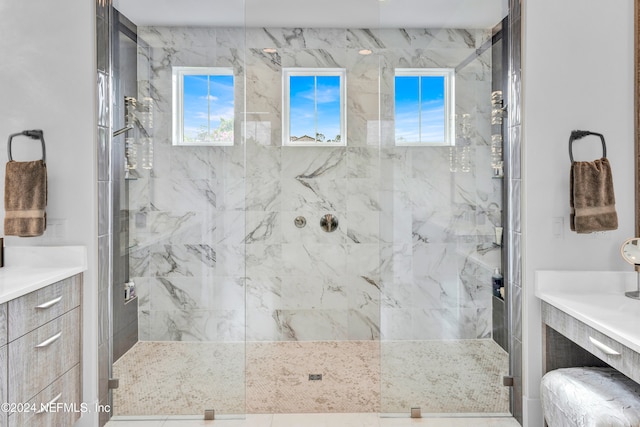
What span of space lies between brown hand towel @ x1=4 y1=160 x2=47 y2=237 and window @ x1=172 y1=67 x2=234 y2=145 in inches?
28.5

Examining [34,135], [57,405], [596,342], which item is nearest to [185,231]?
[34,135]

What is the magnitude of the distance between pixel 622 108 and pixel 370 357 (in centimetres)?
221

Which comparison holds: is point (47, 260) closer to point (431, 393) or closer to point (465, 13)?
point (431, 393)

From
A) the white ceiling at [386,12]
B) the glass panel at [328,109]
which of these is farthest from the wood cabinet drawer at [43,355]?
the glass panel at [328,109]

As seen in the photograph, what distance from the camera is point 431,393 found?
232 centimetres

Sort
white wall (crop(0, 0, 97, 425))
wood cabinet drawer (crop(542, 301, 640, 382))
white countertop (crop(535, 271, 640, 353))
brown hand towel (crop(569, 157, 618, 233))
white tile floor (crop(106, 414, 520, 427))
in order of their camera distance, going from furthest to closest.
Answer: white tile floor (crop(106, 414, 520, 427)), white wall (crop(0, 0, 97, 425)), brown hand towel (crop(569, 157, 618, 233)), white countertop (crop(535, 271, 640, 353)), wood cabinet drawer (crop(542, 301, 640, 382))

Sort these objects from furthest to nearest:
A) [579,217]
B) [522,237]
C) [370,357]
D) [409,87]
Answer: [370,357]
[409,87]
[522,237]
[579,217]

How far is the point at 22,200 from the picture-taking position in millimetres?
2049

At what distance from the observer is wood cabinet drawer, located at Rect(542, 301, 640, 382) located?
4.87 feet

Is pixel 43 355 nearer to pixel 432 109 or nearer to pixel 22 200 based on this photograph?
pixel 22 200

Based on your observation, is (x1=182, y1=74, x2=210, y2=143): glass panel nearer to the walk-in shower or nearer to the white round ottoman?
the walk-in shower

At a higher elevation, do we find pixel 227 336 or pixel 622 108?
pixel 622 108

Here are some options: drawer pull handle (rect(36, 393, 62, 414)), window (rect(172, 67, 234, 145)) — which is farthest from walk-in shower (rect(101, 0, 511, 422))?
drawer pull handle (rect(36, 393, 62, 414))

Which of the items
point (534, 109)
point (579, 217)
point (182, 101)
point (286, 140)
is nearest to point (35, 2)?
point (182, 101)
